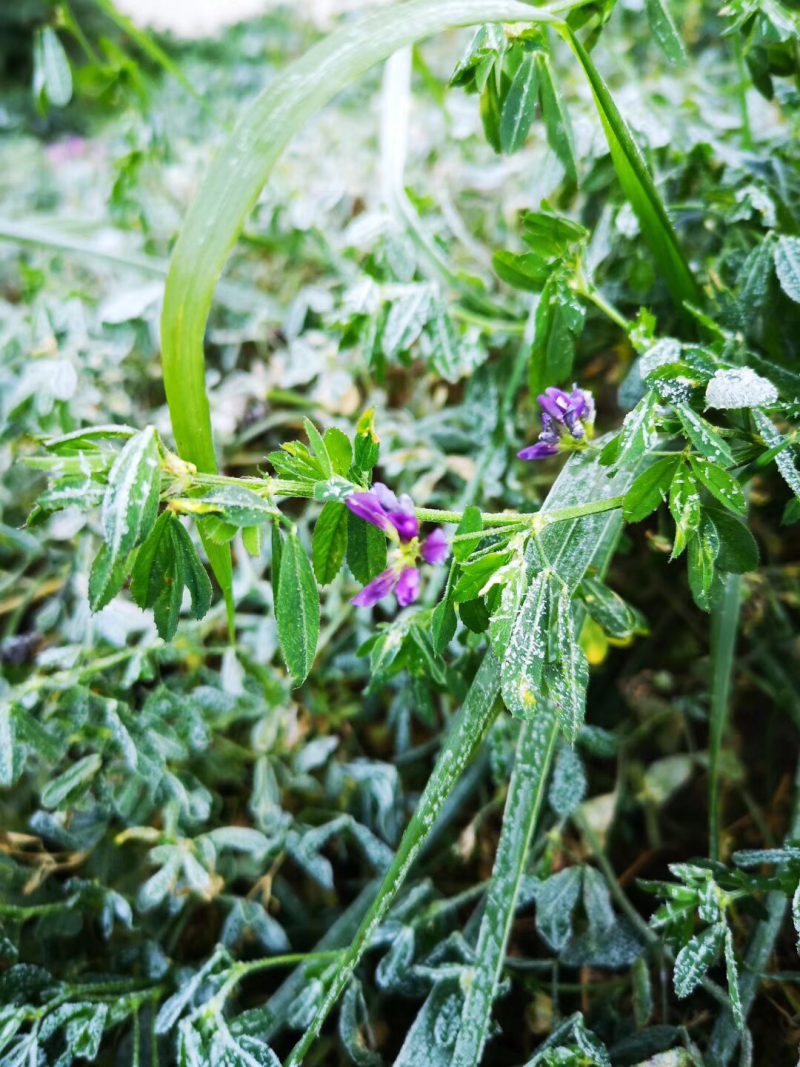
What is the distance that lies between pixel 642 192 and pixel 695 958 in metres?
0.65

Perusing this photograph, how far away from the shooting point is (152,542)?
52cm

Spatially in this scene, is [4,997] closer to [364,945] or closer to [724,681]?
[364,945]

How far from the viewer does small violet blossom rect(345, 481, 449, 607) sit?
1.71 feet

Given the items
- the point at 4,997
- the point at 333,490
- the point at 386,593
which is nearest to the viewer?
the point at 333,490

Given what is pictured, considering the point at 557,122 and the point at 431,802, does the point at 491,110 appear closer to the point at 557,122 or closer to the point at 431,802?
the point at 557,122

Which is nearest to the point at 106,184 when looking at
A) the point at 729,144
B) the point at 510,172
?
the point at 510,172

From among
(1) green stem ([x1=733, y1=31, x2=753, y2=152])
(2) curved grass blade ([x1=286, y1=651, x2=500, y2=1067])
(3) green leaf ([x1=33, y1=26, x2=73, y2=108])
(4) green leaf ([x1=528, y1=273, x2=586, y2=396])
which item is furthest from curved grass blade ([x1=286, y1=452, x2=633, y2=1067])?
Answer: (3) green leaf ([x1=33, y1=26, x2=73, y2=108])

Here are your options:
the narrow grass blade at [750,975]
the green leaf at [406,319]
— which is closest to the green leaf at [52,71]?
the green leaf at [406,319]

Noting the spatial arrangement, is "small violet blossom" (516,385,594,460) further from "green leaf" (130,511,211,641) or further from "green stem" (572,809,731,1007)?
"green stem" (572,809,731,1007)

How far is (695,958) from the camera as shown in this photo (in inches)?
23.0

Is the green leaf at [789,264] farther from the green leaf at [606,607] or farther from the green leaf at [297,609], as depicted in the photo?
the green leaf at [297,609]

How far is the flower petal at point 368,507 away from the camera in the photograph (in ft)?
1.69

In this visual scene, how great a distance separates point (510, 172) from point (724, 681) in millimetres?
825

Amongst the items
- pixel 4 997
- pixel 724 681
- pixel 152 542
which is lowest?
pixel 4 997
